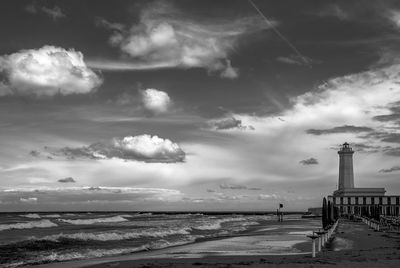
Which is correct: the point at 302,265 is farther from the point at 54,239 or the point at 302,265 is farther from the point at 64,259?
the point at 54,239

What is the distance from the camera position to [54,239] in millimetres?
39688

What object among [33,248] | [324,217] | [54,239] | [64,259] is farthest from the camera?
[324,217]

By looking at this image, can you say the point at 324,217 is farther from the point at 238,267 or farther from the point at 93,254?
the point at 238,267

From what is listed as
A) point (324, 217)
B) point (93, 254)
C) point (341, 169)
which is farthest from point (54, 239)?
point (341, 169)

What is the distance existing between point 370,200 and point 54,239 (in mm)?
111170

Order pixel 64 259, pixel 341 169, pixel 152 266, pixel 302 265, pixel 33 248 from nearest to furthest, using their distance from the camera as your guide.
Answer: pixel 302 265
pixel 152 266
pixel 64 259
pixel 33 248
pixel 341 169

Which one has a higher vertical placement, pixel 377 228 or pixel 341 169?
pixel 341 169

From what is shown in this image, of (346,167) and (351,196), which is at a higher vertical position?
(346,167)

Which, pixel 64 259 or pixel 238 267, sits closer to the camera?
pixel 238 267

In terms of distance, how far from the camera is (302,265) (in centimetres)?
1800

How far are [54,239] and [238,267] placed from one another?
2530 cm

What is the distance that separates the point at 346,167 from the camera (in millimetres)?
128500

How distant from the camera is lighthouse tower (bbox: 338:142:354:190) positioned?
5027 inches

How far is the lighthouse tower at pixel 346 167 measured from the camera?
128 meters
